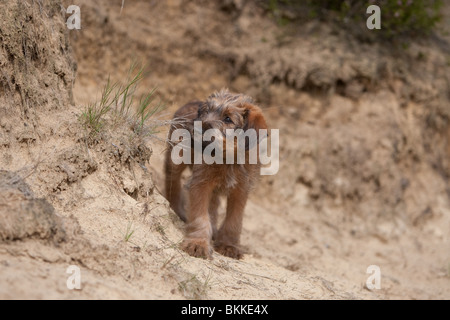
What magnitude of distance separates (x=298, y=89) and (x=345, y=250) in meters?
3.33

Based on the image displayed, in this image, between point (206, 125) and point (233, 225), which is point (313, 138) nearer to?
point (233, 225)

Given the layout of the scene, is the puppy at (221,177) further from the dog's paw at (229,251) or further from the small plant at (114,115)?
the small plant at (114,115)

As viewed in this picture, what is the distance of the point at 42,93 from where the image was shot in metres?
5.49

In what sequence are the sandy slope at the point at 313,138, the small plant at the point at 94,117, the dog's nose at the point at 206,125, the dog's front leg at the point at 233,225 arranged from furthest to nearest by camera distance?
the sandy slope at the point at 313,138 → the dog's front leg at the point at 233,225 → the dog's nose at the point at 206,125 → the small plant at the point at 94,117

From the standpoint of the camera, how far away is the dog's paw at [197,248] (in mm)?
5395

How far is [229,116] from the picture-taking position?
5.97m

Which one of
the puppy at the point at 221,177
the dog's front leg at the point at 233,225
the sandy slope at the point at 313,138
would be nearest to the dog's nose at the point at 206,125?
the puppy at the point at 221,177

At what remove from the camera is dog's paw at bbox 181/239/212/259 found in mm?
5395

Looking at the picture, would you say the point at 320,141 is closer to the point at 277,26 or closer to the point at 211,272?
the point at 277,26

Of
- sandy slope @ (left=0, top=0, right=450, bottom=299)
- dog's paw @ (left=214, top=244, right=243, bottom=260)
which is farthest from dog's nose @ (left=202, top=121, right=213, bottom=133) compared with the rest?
→ dog's paw @ (left=214, top=244, right=243, bottom=260)

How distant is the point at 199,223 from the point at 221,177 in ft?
2.06

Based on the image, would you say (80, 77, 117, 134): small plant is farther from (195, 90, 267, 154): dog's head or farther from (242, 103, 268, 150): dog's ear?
(242, 103, 268, 150): dog's ear

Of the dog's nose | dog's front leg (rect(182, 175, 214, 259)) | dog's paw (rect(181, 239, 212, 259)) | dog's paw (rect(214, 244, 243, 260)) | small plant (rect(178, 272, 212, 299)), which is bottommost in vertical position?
dog's paw (rect(214, 244, 243, 260))
